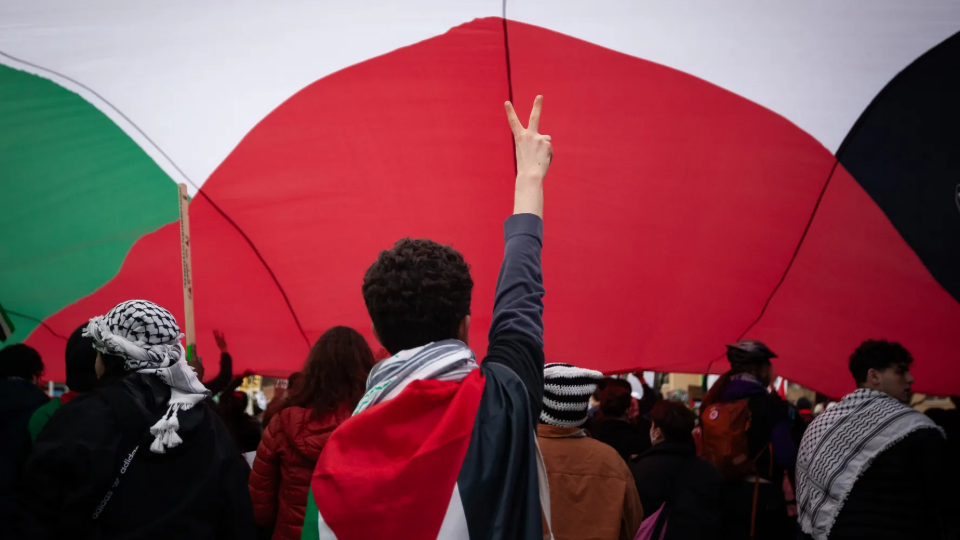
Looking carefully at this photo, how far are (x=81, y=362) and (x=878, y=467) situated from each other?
2795 millimetres

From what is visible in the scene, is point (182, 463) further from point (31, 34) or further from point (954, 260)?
point (954, 260)

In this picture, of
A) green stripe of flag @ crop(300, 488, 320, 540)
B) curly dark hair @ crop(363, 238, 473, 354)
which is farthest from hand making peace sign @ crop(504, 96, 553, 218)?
green stripe of flag @ crop(300, 488, 320, 540)

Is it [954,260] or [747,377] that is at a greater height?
[954,260]

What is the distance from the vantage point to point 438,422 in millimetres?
1085

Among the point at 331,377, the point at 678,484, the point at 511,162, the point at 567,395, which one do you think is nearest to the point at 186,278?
the point at 331,377

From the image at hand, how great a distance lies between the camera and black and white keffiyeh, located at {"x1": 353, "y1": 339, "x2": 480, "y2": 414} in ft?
3.67

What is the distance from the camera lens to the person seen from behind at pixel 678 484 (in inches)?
110

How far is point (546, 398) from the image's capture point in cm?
239

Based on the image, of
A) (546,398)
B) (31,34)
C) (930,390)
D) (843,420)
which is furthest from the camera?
(930,390)

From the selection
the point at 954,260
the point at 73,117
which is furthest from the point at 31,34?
the point at 954,260

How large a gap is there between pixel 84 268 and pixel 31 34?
153 centimetres

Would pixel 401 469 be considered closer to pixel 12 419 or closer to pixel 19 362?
pixel 12 419

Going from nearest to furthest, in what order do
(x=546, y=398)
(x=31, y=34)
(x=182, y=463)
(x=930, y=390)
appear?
(x=182, y=463) < (x=546, y=398) < (x=31, y=34) < (x=930, y=390)

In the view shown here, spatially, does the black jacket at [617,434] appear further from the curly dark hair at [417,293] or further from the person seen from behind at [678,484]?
the curly dark hair at [417,293]
